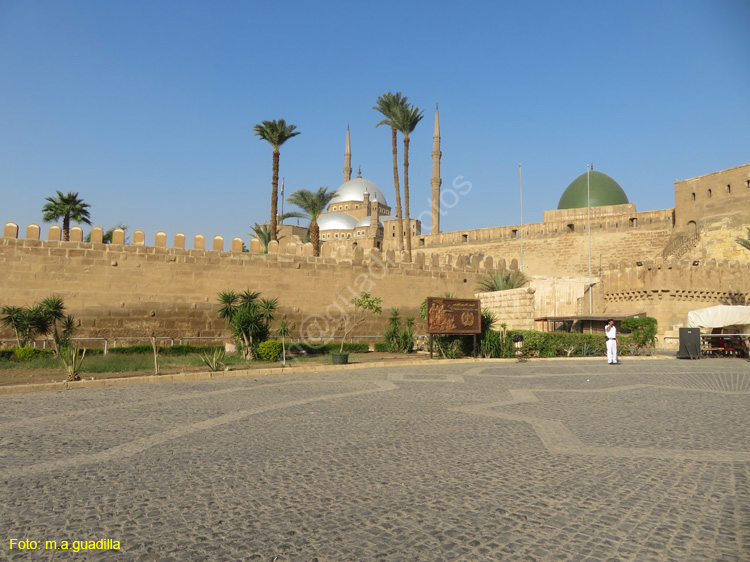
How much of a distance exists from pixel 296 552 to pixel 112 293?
15830 mm

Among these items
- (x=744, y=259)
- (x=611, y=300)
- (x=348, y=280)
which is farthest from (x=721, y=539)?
(x=744, y=259)

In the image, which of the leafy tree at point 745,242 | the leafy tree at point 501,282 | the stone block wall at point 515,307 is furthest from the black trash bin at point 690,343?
the leafy tree at point 745,242

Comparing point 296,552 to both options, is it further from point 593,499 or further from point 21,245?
point 21,245

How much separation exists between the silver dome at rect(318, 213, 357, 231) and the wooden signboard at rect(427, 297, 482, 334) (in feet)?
158

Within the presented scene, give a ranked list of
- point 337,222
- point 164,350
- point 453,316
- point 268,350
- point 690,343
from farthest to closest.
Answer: point 337,222
point 690,343
point 453,316
point 164,350
point 268,350

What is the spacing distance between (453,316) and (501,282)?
8787 mm

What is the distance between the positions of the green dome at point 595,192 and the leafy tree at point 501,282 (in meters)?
18.6

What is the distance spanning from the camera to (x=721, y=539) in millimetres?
2803

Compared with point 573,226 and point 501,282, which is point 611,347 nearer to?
point 501,282

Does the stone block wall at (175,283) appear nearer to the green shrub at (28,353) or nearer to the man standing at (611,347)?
the green shrub at (28,353)

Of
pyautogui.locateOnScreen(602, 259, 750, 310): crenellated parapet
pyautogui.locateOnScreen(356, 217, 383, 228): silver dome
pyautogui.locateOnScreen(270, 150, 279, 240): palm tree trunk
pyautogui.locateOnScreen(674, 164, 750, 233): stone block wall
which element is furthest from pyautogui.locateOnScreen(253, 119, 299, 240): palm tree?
pyautogui.locateOnScreen(356, 217, 383, 228): silver dome

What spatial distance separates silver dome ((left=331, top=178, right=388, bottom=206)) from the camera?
70375mm

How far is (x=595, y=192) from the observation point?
41906mm

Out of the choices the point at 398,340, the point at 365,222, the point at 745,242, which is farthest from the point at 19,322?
the point at 365,222
